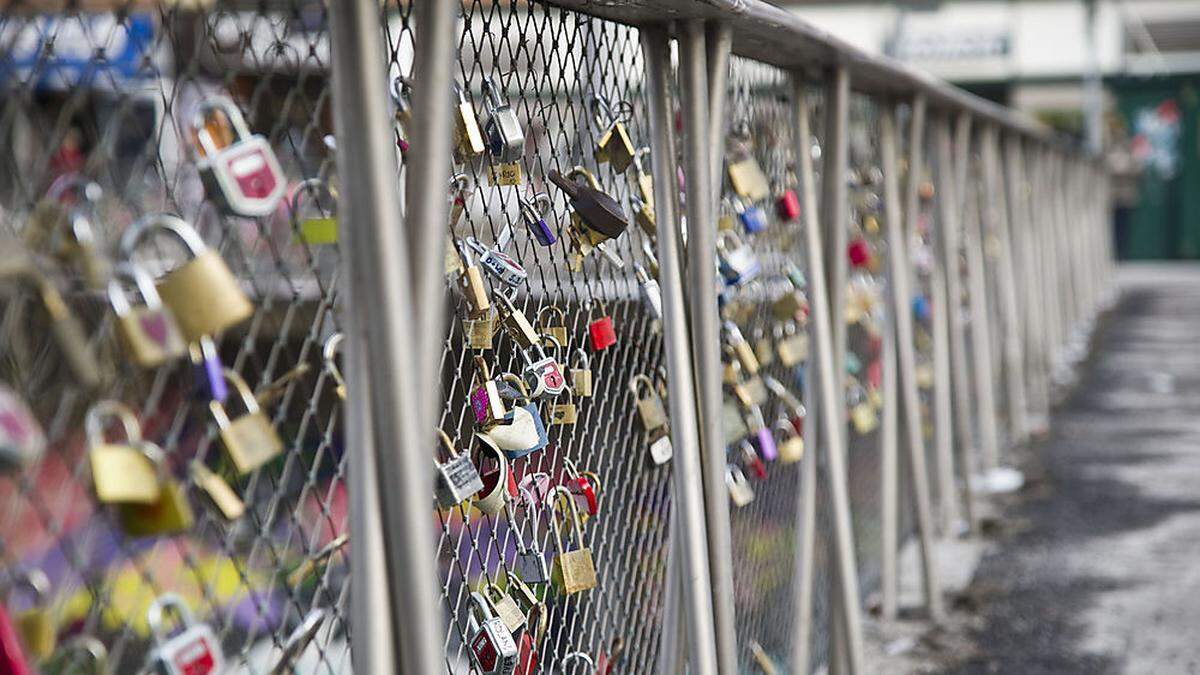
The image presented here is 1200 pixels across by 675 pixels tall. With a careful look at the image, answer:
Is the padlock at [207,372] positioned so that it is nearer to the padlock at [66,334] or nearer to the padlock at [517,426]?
the padlock at [66,334]

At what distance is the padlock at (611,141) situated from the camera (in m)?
2.39

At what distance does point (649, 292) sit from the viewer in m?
2.50

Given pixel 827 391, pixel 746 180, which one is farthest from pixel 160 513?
pixel 827 391

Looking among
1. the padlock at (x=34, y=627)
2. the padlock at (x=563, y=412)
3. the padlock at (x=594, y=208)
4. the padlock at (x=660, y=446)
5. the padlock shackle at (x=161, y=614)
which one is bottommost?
the padlock at (x=660, y=446)

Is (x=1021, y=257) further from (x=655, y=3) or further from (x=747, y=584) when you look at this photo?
(x=655, y=3)

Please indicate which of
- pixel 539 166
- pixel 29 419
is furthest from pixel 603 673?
pixel 29 419

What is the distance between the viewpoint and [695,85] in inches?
92.0

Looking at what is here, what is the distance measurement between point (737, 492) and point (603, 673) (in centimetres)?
50

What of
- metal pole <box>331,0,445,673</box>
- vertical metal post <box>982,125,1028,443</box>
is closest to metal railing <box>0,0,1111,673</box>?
metal pole <box>331,0,445,673</box>

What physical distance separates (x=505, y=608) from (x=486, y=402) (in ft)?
0.98

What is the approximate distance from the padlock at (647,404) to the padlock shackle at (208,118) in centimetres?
110

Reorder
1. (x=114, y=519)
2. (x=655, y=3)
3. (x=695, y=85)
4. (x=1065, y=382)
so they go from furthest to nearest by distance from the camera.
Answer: (x=1065, y=382) → (x=695, y=85) → (x=655, y=3) → (x=114, y=519)

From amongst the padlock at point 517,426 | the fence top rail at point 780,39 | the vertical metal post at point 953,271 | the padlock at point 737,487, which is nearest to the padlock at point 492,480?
the padlock at point 517,426

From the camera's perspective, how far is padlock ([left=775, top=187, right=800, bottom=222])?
3.45 meters
